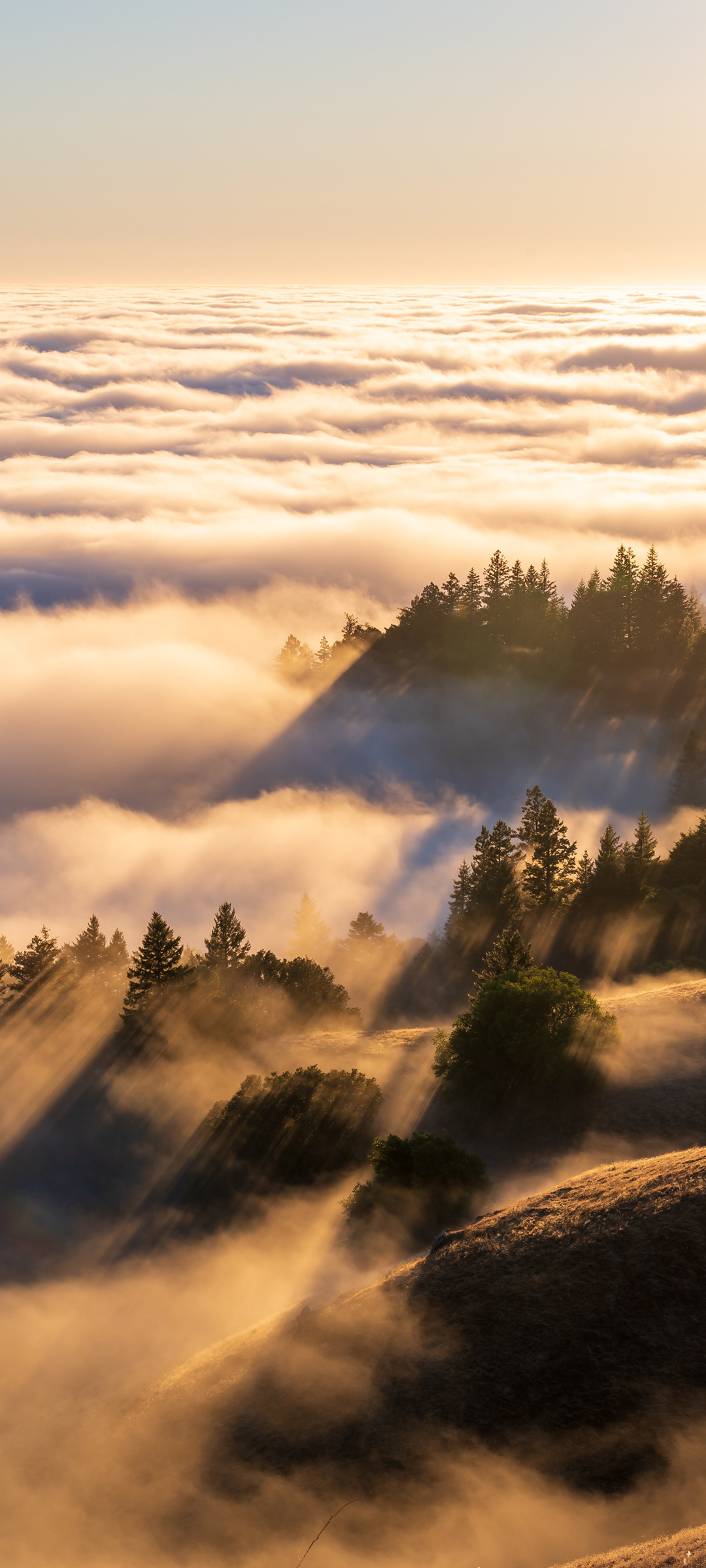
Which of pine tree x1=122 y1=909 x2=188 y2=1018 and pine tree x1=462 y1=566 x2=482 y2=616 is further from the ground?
pine tree x1=462 y1=566 x2=482 y2=616

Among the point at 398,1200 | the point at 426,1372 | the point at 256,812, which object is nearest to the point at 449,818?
the point at 256,812

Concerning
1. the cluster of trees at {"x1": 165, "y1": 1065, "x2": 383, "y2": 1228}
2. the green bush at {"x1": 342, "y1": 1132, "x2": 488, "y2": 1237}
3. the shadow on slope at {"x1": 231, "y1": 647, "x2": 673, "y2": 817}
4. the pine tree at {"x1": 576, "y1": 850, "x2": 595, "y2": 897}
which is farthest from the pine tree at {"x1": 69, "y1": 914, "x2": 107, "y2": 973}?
the shadow on slope at {"x1": 231, "y1": 647, "x2": 673, "y2": 817}

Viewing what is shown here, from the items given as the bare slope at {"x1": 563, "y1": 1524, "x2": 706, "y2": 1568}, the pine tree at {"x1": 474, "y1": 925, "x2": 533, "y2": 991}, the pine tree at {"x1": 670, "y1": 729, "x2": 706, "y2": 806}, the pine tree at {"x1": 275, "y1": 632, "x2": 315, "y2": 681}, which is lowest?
the bare slope at {"x1": 563, "y1": 1524, "x2": 706, "y2": 1568}

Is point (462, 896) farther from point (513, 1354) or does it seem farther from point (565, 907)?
point (513, 1354)

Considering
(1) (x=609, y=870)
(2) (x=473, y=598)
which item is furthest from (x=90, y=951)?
(2) (x=473, y=598)

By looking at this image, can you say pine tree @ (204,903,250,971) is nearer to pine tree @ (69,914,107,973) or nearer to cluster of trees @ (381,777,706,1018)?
pine tree @ (69,914,107,973)

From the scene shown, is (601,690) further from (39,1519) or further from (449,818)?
(39,1519)
